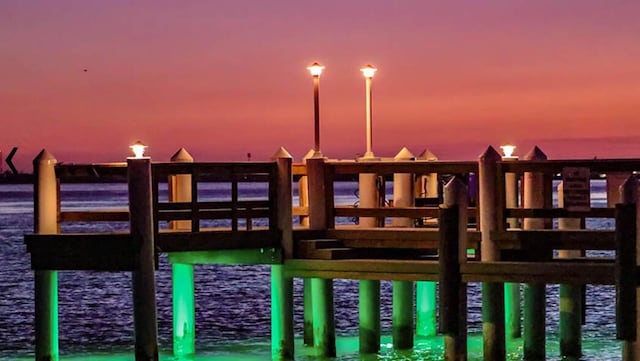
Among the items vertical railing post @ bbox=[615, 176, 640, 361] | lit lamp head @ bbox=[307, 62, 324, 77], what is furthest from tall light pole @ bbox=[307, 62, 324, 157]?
vertical railing post @ bbox=[615, 176, 640, 361]

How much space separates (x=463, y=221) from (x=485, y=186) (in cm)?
141

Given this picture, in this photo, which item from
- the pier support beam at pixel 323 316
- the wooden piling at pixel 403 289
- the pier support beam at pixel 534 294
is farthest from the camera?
the wooden piling at pixel 403 289

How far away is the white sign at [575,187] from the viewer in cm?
2028

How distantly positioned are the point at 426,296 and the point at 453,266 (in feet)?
27.6

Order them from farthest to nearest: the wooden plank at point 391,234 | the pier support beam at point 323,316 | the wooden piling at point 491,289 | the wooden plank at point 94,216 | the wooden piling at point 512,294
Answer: the wooden piling at point 512,294, the pier support beam at point 323,316, the wooden plank at point 391,234, the wooden plank at point 94,216, the wooden piling at point 491,289

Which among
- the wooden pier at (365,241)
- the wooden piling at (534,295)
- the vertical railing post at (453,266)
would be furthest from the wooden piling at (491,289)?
the wooden piling at (534,295)

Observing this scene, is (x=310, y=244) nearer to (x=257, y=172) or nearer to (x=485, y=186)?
(x=257, y=172)

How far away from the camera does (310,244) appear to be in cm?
2217

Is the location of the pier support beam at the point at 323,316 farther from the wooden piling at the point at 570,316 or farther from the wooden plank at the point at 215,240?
the wooden piling at the point at 570,316

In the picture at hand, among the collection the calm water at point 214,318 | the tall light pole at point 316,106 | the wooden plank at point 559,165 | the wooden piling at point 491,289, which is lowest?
the calm water at point 214,318

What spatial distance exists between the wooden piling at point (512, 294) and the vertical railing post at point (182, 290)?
523cm

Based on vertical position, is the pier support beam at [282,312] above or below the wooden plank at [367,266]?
below

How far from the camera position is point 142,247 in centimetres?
1983

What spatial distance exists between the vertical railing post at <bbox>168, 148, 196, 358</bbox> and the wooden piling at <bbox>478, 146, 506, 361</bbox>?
5.30 metres
